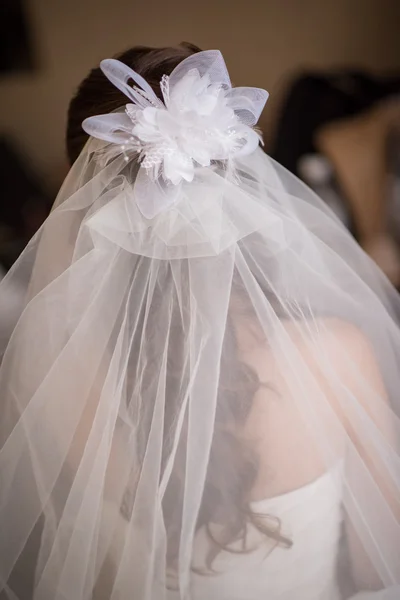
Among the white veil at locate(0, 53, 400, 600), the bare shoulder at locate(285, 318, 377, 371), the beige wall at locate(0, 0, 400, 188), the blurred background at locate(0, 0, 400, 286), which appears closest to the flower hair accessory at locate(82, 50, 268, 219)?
the white veil at locate(0, 53, 400, 600)

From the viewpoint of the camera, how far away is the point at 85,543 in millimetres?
649

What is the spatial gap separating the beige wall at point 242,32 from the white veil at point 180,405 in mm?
1632

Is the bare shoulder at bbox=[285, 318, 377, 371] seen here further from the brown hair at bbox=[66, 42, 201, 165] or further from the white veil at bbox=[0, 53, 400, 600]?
the brown hair at bbox=[66, 42, 201, 165]

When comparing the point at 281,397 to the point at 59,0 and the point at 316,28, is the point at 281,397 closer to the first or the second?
the point at 316,28

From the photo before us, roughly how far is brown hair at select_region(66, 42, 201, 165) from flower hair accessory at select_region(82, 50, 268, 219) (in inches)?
1.7

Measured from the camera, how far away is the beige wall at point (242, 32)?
7.09 feet

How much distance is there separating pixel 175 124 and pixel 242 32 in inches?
71.3

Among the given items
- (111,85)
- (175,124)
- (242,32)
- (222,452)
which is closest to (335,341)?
(222,452)

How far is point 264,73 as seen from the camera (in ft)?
7.49

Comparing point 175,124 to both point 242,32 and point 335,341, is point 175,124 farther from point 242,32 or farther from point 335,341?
point 242,32

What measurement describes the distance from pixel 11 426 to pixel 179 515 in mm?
235

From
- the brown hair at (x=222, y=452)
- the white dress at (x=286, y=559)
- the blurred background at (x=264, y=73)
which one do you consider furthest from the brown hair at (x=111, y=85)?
the blurred background at (x=264, y=73)

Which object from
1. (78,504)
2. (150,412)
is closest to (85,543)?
(78,504)

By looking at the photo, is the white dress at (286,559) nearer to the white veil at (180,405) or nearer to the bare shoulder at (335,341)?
the white veil at (180,405)
